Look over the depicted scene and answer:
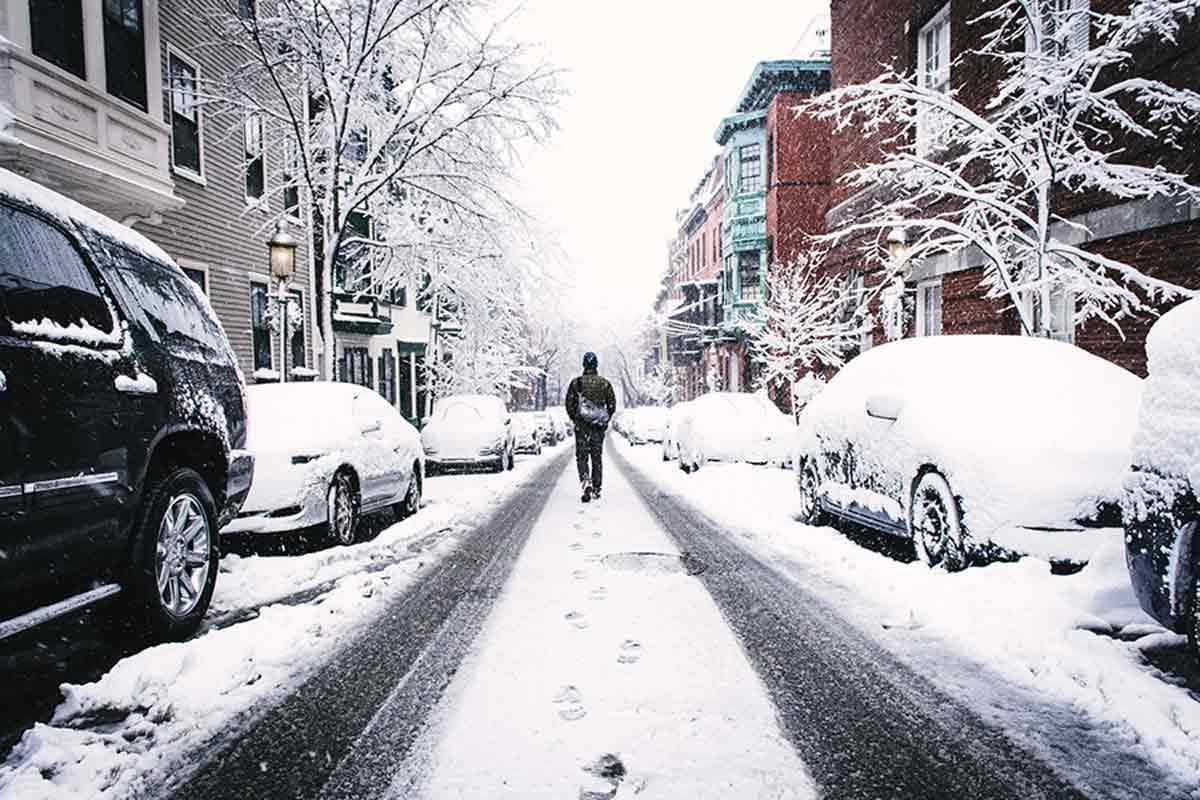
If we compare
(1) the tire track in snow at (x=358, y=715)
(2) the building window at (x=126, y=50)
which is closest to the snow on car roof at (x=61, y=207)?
(1) the tire track in snow at (x=358, y=715)

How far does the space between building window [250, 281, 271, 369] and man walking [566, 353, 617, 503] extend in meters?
9.02

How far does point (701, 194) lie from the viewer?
150ft

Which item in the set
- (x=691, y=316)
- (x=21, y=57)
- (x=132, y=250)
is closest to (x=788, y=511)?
(x=132, y=250)

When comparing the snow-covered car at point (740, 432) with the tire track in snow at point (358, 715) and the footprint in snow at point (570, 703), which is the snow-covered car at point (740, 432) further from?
the footprint in snow at point (570, 703)

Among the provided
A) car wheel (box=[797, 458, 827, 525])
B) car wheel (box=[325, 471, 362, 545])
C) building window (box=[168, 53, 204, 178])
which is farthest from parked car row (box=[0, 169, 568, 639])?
building window (box=[168, 53, 204, 178])

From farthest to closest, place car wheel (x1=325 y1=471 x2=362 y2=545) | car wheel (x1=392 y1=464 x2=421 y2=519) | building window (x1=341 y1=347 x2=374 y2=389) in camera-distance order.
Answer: building window (x1=341 y1=347 x2=374 y2=389) → car wheel (x1=392 y1=464 x2=421 y2=519) → car wheel (x1=325 y1=471 x2=362 y2=545)

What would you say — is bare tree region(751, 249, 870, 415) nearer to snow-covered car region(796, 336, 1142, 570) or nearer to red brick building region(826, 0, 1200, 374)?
red brick building region(826, 0, 1200, 374)

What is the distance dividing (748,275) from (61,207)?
30.6m

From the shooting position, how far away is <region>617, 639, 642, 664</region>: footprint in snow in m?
3.85

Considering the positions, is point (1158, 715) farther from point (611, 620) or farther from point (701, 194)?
point (701, 194)

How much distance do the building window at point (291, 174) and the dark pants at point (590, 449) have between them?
7.27 m

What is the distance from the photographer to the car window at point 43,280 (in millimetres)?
3203

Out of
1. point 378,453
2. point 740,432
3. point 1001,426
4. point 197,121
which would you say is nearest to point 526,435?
point 740,432

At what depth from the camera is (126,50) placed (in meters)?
11.0
